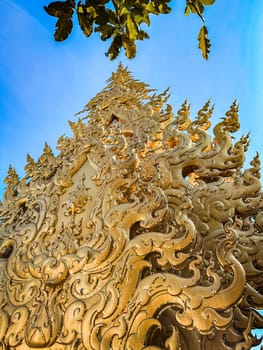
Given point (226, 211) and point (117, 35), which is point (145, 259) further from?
point (117, 35)

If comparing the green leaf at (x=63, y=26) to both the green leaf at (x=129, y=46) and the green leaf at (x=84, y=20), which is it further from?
the green leaf at (x=129, y=46)

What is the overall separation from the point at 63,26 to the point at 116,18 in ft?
1.06

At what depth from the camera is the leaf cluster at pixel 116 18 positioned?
149cm

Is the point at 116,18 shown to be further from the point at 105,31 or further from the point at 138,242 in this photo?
the point at 138,242

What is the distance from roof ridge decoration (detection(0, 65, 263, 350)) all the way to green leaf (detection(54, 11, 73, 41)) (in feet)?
3.37

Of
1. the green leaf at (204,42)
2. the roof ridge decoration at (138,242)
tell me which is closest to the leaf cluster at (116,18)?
the green leaf at (204,42)

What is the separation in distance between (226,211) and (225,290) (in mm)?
717

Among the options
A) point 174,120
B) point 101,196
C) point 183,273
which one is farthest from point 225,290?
point 174,120

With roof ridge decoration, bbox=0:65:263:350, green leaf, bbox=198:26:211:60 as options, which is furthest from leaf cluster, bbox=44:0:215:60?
roof ridge decoration, bbox=0:65:263:350

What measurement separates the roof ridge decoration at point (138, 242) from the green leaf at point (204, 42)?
82 cm

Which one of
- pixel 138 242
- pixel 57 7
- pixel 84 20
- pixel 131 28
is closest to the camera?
pixel 57 7

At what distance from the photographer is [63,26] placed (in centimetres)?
150

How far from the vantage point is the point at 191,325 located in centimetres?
148

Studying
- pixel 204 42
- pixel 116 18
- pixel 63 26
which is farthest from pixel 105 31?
pixel 204 42
